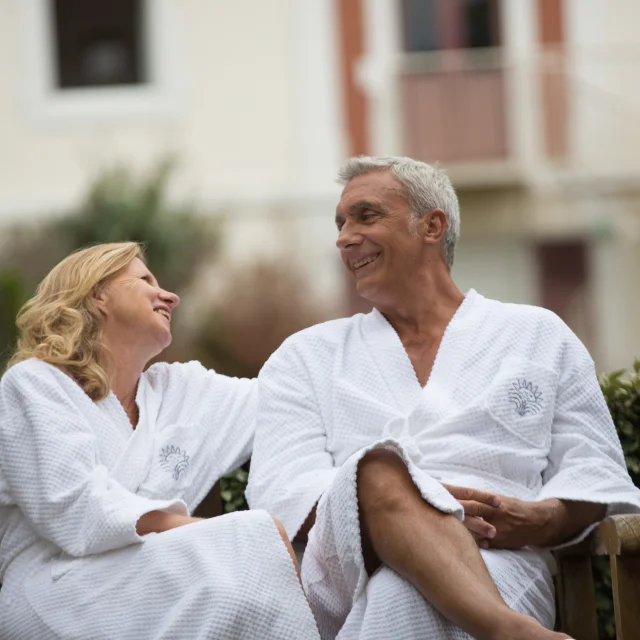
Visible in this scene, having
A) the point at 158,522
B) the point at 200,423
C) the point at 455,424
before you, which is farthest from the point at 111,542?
the point at 455,424

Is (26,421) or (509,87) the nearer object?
(26,421)

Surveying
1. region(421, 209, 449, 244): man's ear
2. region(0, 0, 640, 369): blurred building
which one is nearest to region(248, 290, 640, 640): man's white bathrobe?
region(421, 209, 449, 244): man's ear

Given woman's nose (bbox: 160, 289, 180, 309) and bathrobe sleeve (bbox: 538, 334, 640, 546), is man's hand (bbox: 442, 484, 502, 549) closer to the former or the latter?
bathrobe sleeve (bbox: 538, 334, 640, 546)

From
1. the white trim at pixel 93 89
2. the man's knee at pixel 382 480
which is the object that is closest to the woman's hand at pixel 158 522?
the man's knee at pixel 382 480

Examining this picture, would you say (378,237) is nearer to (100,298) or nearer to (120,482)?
(100,298)

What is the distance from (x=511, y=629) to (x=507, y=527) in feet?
1.59

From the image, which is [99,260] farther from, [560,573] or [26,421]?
[560,573]

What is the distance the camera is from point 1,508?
3461 mm

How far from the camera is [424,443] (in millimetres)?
3584

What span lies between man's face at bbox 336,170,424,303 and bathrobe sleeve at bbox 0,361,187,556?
2.73ft

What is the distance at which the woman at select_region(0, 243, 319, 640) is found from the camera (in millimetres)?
3172

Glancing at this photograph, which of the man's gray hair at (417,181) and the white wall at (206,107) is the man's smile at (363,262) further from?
the white wall at (206,107)

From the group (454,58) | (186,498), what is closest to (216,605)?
(186,498)

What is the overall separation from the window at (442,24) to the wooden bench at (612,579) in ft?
34.4
